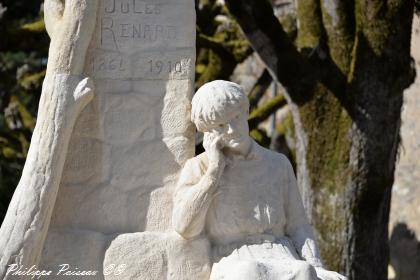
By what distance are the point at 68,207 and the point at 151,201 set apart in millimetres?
456

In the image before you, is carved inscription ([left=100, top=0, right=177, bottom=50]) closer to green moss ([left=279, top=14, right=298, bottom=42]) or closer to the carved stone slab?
the carved stone slab

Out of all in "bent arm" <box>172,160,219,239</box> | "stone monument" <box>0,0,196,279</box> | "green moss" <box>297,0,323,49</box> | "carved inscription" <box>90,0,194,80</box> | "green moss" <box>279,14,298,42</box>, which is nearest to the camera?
"bent arm" <box>172,160,219,239</box>

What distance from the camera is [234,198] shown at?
6539 mm

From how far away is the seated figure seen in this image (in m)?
6.45

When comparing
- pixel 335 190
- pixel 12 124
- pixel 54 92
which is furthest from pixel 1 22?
pixel 54 92

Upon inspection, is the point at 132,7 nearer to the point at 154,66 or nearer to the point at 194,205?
the point at 154,66

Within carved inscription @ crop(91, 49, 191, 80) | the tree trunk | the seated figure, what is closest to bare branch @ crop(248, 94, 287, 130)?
the tree trunk

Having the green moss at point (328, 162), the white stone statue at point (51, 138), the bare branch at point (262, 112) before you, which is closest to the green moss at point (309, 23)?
the green moss at point (328, 162)

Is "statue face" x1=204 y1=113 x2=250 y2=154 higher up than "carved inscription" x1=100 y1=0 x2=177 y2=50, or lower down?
lower down

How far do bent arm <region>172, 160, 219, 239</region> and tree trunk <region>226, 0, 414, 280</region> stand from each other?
4042mm

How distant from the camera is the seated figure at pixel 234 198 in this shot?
254 inches

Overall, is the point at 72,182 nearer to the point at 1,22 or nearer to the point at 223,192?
the point at 223,192

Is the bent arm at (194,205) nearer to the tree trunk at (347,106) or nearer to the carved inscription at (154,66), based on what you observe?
the carved inscription at (154,66)

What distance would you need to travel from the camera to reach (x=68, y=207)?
669cm
